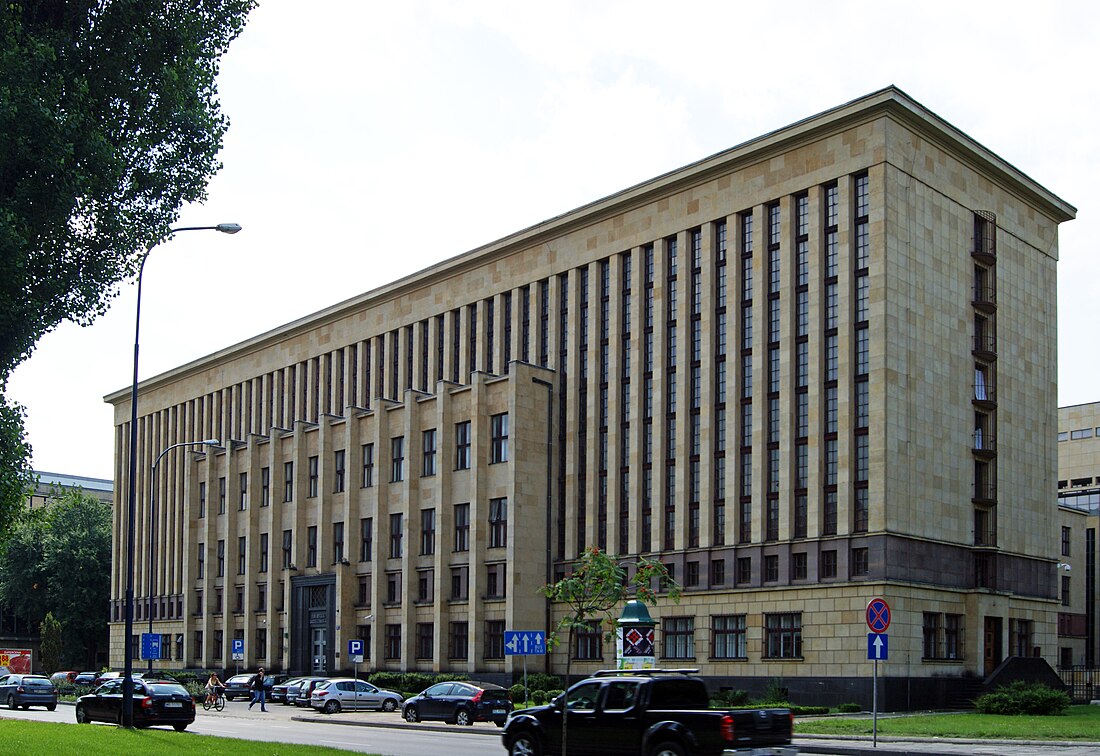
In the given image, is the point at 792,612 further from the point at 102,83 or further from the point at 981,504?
the point at 102,83

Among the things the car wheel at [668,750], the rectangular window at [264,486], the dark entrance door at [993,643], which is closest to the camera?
the car wheel at [668,750]

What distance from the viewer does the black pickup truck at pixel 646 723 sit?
22141 millimetres

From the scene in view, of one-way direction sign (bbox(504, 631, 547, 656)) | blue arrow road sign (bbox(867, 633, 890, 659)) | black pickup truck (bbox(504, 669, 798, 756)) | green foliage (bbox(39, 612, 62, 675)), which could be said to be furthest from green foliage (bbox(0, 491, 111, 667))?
black pickup truck (bbox(504, 669, 798, 756))

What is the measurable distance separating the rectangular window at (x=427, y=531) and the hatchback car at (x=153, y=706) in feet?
92.9

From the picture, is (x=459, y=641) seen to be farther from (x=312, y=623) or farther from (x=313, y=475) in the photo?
(x=313, y=475)

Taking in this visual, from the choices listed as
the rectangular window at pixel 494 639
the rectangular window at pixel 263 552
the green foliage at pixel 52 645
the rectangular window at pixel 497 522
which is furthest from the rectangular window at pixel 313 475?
the green foliage at pixel 52 645

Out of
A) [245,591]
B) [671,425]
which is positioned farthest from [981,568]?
[245,591]

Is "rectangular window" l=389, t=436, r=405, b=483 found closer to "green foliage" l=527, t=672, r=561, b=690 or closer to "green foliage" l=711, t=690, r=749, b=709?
"green foliage" l=527, t=672, r=561, b=690

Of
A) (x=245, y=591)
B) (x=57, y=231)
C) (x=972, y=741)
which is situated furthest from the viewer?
(x=245, y=591)

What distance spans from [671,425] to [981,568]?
14.2 metres

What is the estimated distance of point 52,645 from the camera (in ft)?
335

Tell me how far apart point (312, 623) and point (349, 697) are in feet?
67.6

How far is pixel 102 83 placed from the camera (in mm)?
28234

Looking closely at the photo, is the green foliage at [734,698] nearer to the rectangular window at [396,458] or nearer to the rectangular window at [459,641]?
the rectangular window at [459,641]
